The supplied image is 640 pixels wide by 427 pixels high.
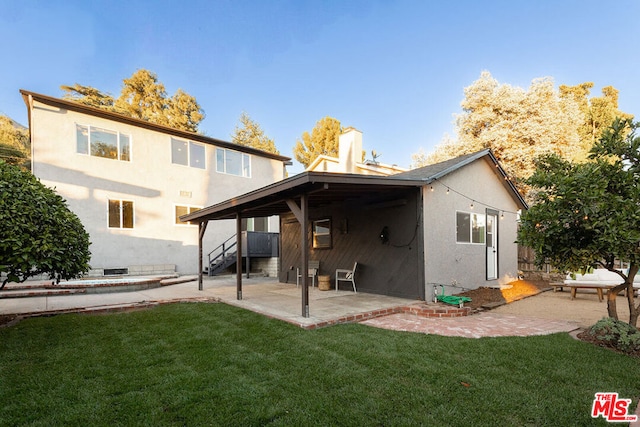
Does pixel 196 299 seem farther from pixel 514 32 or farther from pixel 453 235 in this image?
pixel 514 32

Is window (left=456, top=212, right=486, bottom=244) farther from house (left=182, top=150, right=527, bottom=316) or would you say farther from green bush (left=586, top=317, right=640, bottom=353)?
green bush (left=586, top=317, right=640, bottom=353)

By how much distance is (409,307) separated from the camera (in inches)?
245

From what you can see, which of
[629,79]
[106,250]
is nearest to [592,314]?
[106,250]

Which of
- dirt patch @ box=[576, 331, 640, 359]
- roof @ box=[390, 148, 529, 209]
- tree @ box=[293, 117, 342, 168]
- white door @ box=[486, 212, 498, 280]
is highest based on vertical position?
tree @ box=[293, 117, 342, 168]

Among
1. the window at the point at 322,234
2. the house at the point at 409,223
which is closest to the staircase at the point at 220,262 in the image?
the house at the point at 409,223

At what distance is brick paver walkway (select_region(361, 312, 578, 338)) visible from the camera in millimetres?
4875

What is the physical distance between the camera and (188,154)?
13.4 m

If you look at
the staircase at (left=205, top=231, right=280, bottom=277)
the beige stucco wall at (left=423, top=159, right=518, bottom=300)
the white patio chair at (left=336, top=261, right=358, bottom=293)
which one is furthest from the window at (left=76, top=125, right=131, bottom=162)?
the beige stucco wall at (left=423, top=159, right=518, bottom=300)

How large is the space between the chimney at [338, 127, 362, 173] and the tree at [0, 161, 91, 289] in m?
12.6

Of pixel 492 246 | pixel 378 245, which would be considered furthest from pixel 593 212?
pixel 492 246

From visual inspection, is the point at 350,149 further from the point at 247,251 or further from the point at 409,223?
the point at 409,223

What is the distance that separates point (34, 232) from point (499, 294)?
368 inches

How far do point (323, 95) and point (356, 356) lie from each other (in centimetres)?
2087

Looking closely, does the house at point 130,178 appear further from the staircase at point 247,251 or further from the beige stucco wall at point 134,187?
the staircase at point 247,251
